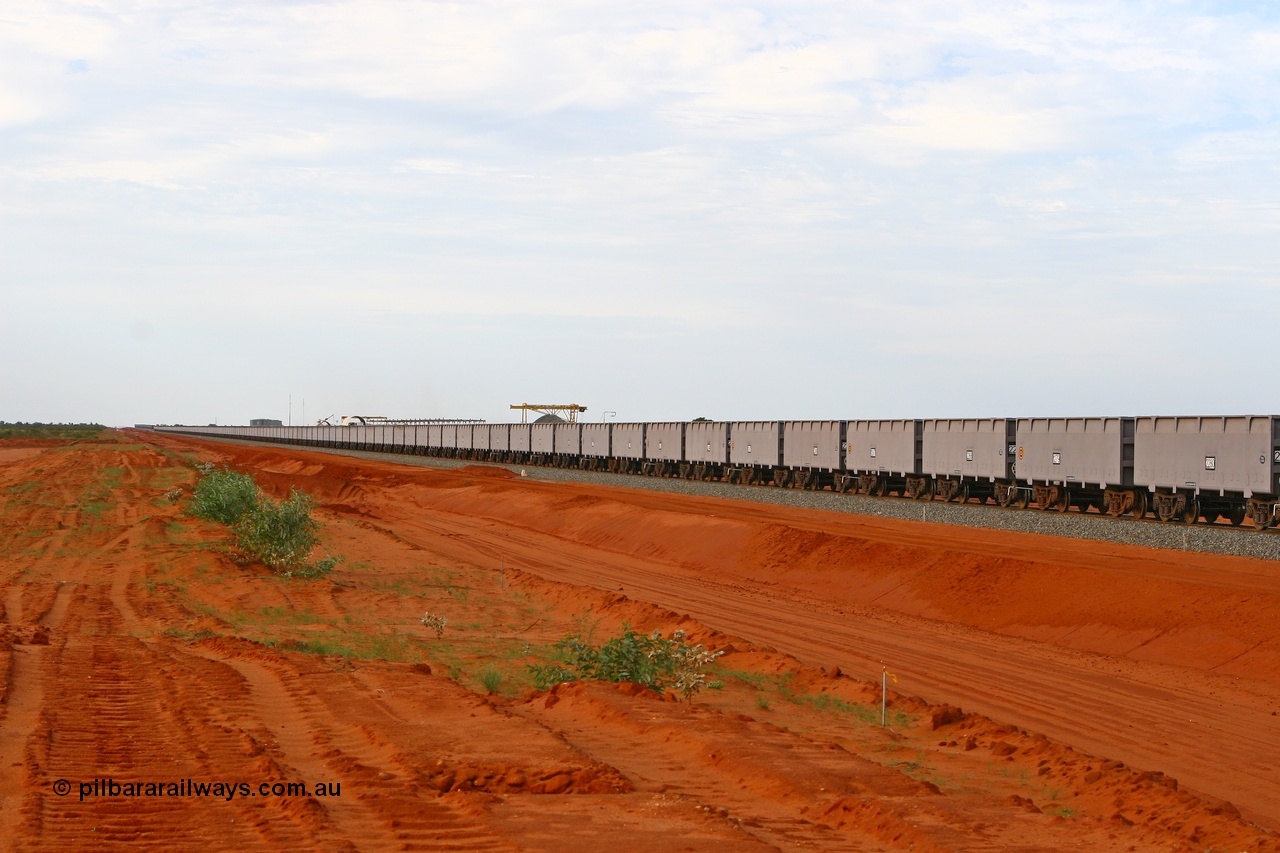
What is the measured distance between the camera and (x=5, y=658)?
11773 mm

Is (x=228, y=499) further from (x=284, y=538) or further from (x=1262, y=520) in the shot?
(x=1262, y=520)

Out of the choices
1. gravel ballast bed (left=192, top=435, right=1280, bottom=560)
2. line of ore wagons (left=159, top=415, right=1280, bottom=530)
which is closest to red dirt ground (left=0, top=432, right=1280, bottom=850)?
gravel ballast bed (left=192, top=435, right=1280, bottom=560)

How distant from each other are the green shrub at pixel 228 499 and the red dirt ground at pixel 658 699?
0.81 meters

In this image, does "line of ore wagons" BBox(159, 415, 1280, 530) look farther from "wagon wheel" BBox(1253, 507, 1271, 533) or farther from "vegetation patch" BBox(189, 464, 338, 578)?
"vegetation patch" BBox(189, 464, 338, 578)

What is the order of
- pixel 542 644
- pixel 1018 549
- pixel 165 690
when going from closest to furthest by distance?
1. pixel 165 690
2. pixel 542 644
3. pixel 1018 549

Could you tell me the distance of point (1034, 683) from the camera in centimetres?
1392

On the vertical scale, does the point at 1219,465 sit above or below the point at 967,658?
above

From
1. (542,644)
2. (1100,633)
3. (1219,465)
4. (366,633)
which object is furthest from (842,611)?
(1219,465)

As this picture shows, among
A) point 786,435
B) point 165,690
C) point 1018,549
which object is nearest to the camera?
point 165,690

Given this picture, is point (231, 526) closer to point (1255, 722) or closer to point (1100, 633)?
point (1100, 633)

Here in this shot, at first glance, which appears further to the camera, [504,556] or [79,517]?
[79,517]

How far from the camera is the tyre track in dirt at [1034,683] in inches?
413

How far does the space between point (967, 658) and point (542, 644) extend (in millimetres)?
5766

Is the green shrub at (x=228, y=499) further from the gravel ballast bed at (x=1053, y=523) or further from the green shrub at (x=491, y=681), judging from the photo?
the gravel ballast bed at (x=1053, y=523)
